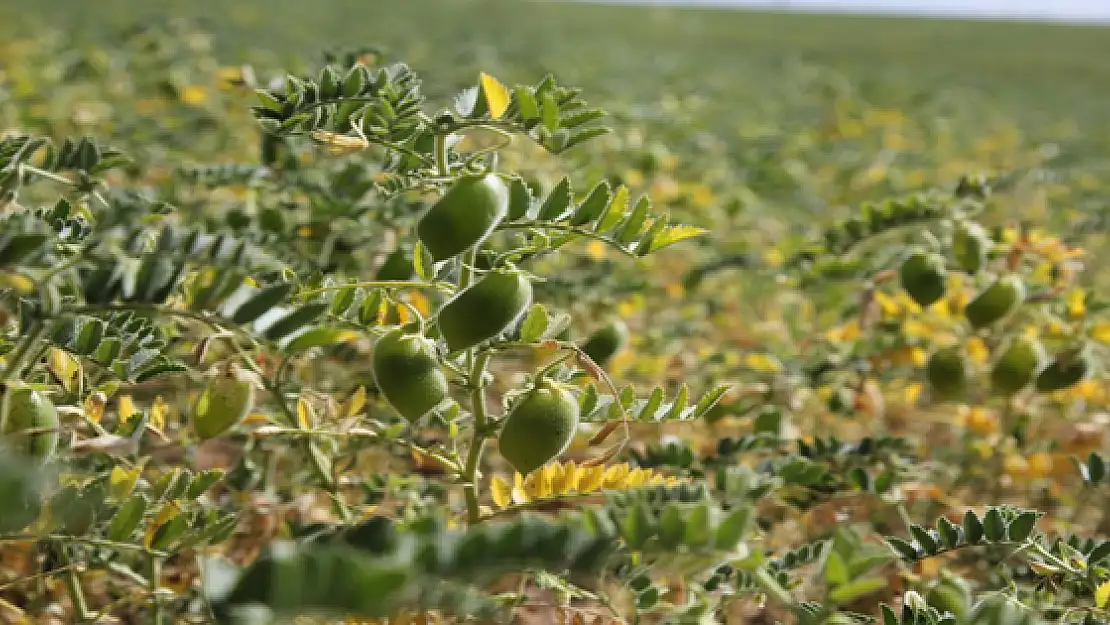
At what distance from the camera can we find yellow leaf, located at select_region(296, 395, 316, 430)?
1.31 m

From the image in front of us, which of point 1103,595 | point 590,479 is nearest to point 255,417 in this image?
point 590,479

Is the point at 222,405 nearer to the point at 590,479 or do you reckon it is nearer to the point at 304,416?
the point at 304,416

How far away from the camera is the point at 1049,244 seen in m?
1.87

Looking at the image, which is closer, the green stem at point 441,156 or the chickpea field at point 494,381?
the chickpea field at point 494,381

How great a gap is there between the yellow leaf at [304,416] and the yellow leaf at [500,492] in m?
0.28

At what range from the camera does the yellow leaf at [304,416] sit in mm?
1310

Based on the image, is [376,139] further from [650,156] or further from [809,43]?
[809,43]

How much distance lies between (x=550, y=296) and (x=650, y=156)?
1.32 metres

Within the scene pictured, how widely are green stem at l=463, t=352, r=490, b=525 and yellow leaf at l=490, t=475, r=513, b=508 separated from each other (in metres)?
0.04

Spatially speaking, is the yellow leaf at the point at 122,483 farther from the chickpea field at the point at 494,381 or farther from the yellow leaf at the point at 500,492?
the yellow leaf at the point at 500,492

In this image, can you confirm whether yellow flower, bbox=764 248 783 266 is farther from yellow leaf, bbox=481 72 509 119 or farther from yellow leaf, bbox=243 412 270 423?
yellow leaf, bbox=481 72 509 119

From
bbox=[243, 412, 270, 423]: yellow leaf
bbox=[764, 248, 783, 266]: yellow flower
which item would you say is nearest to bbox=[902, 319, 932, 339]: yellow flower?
bbox=[764, 248, 783, 266]: yellow flower

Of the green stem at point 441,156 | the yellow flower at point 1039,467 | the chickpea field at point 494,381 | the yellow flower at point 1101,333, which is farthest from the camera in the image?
the yellow flower at point 1039,467

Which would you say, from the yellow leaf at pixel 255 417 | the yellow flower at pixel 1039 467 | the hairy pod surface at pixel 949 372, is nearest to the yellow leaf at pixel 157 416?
the yellow leaf at pixel 255 417
